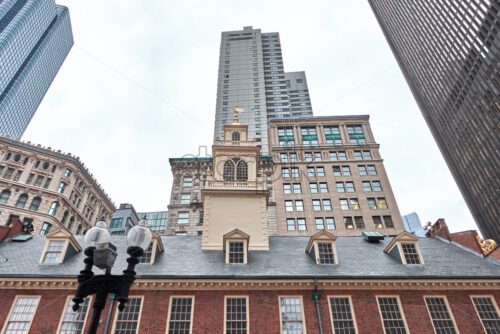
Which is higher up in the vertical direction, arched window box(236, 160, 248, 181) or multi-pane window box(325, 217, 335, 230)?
multi-pane window box(325, 217, 335, 230)

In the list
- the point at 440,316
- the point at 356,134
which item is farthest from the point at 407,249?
the point at 356,134

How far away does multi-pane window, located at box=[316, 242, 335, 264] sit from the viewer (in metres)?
23.2

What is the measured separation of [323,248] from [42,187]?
51.6 m

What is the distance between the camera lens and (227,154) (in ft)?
106

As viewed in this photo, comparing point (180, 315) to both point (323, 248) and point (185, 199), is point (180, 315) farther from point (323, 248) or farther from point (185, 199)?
point (185, 199)

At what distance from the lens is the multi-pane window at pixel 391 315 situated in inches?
757

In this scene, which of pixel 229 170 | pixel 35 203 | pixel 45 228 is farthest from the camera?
pixel 35 203

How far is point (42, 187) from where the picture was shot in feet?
185

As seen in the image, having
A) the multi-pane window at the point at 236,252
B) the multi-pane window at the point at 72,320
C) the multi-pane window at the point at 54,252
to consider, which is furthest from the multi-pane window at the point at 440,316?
the multi-pane window at the point at 54,252

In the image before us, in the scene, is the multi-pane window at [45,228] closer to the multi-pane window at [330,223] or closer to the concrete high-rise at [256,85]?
the multi-pane window at [330,223]

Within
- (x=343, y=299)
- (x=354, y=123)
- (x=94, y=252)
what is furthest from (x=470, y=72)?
(x=94, y=252)

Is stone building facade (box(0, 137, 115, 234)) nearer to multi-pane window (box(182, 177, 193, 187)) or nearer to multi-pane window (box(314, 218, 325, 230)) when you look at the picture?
multi-pane window (box(182, 177, 193, 187))

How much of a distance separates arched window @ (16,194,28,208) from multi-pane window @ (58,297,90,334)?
4354 cm

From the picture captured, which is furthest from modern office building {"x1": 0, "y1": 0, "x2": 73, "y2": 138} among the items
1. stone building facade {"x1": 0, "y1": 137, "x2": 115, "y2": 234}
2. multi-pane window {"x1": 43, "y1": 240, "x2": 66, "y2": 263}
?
multi-pane window {"x1": 43, "y1": 240, "x2": 66, "y2": 263}
